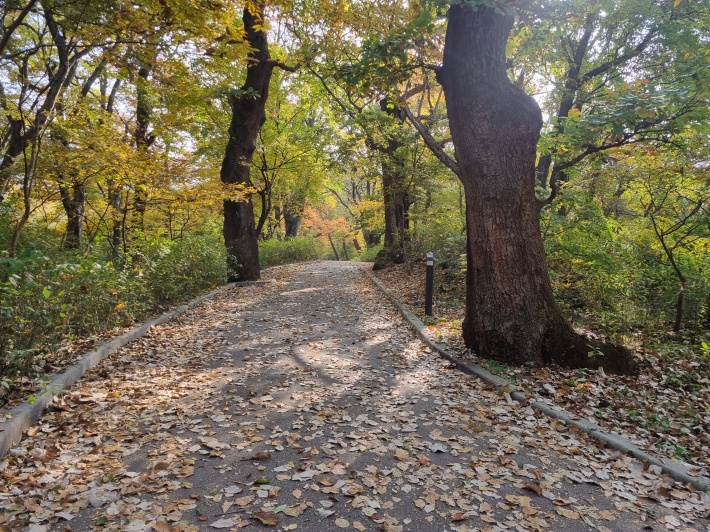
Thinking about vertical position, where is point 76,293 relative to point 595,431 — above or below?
above

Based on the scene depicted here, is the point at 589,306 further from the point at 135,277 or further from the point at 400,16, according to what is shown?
the point at 135,277

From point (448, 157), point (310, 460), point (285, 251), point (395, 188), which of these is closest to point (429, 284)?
point (448, 157)

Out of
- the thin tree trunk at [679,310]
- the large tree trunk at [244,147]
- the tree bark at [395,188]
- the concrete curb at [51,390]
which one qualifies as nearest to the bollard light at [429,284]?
the thin tree trunk at [679,310]

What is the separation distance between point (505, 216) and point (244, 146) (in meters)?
9.03

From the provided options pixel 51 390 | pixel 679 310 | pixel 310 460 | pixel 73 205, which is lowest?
pixel 310 460

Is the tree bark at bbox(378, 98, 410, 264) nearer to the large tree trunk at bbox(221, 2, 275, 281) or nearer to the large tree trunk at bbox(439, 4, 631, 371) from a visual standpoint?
the large tree trunk at bbox(221, 2, 275, 281)

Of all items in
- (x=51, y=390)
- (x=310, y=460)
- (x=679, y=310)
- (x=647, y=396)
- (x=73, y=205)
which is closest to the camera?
(x=310, y=460)

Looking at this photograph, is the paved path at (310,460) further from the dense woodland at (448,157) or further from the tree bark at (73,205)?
the tree bark at (73,205)

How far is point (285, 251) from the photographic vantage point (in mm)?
23906

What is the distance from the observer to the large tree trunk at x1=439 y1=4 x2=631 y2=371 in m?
5.02

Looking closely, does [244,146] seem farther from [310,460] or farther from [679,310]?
[679,310]

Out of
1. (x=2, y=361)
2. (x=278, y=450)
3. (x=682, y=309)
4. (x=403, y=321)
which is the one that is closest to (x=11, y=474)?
(x=2, y=361)

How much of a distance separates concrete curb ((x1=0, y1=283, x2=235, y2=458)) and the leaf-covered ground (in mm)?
4563

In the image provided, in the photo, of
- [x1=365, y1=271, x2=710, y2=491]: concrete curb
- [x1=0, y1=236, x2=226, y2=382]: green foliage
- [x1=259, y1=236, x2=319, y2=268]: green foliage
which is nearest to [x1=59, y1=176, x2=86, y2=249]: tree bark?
[x1=0, y1=236, x2=226, y2=382]: green foliage
